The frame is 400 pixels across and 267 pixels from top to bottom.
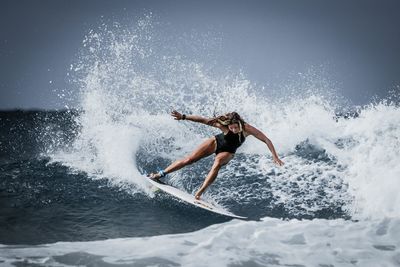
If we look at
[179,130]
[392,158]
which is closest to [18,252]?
[392,158]

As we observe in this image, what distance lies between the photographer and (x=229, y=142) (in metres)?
7.15

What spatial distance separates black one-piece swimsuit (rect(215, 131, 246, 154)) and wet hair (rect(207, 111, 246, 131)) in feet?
0.70

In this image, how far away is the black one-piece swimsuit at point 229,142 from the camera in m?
7.10

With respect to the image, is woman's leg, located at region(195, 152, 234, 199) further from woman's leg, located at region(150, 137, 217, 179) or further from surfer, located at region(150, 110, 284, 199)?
woman's leg, located at region(150, 137, 217, 179)

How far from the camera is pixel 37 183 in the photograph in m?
8.74

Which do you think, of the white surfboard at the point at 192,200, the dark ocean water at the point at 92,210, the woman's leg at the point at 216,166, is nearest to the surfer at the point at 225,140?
the woman's leg at the point at 216,166

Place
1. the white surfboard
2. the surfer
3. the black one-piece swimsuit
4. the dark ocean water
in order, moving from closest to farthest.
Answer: the dark ocean water, the white surfboard, the surfer, the black one-piece swimsuit

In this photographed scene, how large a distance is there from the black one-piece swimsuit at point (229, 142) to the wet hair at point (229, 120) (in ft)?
0.70

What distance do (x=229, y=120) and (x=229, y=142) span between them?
44 cm

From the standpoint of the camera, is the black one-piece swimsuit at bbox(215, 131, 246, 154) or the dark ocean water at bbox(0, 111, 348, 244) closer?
the dark ocean water at bbox(0, 111, 348, 244)

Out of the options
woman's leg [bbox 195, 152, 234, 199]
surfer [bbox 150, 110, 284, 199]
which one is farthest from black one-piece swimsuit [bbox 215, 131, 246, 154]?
woman's leg [bbox 195, 152, 234, 199]

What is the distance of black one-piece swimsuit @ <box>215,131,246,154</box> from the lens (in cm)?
710

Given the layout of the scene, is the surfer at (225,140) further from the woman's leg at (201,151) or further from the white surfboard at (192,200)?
the white surfboard at (192,200)

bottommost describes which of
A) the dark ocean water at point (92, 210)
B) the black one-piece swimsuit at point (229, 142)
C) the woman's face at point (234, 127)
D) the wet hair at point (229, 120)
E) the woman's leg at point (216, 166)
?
the dark ocean water at point (92, 210)
